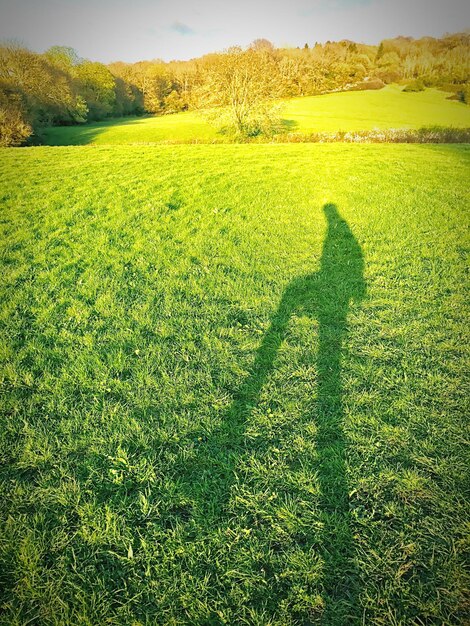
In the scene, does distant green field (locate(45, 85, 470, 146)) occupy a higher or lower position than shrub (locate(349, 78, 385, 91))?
lower

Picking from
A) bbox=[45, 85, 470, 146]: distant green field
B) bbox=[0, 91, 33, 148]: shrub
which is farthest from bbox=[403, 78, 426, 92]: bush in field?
bbox=[0, 91, 33, 148]: shrub

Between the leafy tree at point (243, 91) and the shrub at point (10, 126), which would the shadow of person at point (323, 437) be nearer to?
the leafy tree at point (243, 91)

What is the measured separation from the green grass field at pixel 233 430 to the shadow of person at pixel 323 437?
2 centimetres

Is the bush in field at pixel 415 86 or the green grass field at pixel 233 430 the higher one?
the bush in field at pixel 415 86

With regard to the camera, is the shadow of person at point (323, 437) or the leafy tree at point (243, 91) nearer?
the shadow of person at point (323, 437)

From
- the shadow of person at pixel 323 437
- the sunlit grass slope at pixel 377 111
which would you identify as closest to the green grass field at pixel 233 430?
the shadow of person at pixel 323 437

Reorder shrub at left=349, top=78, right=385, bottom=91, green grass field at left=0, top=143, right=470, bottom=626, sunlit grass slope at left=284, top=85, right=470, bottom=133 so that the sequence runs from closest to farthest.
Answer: green grass field at left=0, top=143, right=470, bottom=626
sunlit grass slope at left=284, top=85, right=470, bottom=133
shrub at left=349, top=78, right=385, bottom=91

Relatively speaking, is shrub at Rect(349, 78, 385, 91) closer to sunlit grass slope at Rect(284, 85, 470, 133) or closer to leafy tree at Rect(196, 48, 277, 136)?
sunlit grass slope at Rect(284, 85, 470, 133)

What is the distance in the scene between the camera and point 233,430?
140 inches

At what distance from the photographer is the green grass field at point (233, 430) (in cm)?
241

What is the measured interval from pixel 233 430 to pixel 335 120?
51.6m

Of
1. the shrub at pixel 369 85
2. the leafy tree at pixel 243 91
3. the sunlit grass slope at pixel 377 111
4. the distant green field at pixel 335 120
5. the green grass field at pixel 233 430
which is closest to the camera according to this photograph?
the green grass field at pixel 233 430

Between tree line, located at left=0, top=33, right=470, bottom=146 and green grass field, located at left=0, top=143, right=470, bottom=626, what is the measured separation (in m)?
29.4

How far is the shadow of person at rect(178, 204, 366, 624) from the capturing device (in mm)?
2498
